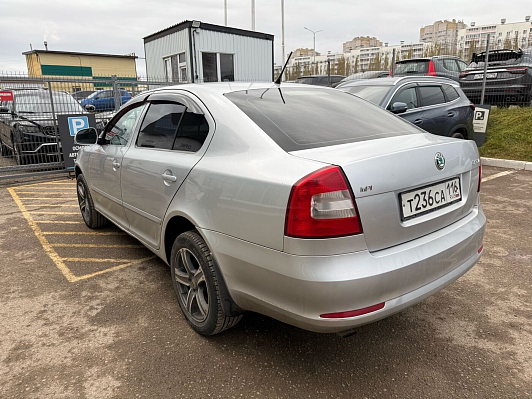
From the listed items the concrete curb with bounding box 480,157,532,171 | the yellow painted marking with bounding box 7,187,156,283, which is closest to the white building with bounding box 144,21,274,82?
the concrete curb with bounding box 480,157,532,171

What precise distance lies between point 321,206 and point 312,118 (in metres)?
0.90

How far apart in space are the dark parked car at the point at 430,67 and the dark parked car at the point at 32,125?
910 centimetres

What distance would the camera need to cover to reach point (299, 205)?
5.82 feet

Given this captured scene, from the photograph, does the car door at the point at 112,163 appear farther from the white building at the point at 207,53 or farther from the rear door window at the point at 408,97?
the white building at the point at 207,53

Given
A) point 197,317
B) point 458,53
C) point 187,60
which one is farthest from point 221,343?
point 458,53

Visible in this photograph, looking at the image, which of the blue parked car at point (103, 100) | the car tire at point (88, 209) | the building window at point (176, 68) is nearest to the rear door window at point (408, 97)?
the car tire at point (88, 209)

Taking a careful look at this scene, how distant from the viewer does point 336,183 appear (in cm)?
178

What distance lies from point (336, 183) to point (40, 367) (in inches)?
79.8

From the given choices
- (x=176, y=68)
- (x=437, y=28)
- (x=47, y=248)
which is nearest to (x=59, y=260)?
(x=47, y=248)

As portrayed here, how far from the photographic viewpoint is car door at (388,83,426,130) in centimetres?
621

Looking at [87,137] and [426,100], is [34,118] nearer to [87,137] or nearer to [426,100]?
[87,137]

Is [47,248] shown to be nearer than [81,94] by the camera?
Yes

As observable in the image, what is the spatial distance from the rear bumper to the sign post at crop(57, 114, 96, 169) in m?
7.24

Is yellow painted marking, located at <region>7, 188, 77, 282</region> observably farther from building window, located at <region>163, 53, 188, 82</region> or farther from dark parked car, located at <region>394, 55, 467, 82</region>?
building window, located at <region>163, 53, 188, 82</region>
